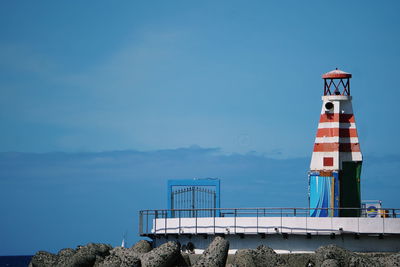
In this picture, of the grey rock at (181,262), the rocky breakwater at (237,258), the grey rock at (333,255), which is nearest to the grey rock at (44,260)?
the rocky breakwater at (237,258)

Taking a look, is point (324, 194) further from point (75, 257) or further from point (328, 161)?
point (75, 257)

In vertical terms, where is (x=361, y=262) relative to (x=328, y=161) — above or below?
below

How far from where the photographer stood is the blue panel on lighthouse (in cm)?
3591

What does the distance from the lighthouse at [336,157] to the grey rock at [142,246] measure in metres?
7.09

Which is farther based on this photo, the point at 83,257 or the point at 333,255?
the point at 83,257

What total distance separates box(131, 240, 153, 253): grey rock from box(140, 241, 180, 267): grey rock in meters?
7.05

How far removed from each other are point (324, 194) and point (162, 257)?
10432 mm

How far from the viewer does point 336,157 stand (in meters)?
36.8

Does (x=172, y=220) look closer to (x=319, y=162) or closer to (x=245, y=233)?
(x=245, y=233)

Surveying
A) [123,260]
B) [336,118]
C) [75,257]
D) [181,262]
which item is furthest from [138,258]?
[336,118]

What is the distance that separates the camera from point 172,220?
35906mm

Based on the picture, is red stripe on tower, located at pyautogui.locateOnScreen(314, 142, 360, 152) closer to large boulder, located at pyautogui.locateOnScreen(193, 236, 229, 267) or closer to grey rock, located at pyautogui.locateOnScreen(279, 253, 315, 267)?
grey rock, located at pyautogui.locateOnScreen(279, 253, 315, 267)

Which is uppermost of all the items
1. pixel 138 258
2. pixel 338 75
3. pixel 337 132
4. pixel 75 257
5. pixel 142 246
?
pixel 338 75

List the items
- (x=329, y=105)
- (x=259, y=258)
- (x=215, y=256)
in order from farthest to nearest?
1. (x=329, y=105)
2. (x=259, y=258)
3. (x=215, y=256)
